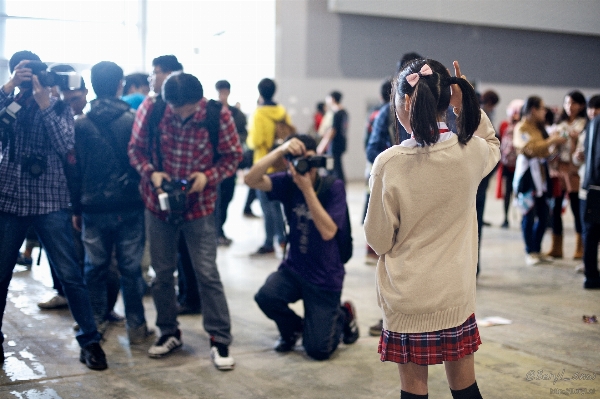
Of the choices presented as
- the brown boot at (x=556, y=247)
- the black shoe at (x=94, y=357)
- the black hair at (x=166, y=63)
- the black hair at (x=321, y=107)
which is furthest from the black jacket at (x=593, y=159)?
the black hair at (x=321, y=107)

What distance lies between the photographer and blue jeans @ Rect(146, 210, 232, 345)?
398 cm

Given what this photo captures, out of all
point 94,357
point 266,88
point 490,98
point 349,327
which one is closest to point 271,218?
point 266,88

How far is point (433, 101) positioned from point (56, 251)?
235cm

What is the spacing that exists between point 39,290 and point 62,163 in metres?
2.07

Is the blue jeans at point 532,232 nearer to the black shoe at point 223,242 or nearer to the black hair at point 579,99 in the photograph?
the black hair at point 579,99

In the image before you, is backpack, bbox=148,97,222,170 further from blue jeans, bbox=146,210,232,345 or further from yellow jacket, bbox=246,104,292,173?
yellow jacket, bbox=246,104,292,173

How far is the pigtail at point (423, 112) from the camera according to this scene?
7.20ft

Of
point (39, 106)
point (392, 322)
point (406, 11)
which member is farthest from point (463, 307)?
point (406, 11)

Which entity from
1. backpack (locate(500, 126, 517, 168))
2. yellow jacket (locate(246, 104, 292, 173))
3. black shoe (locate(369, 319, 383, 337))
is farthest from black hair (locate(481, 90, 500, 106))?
black shoe (locate(369, 319, 383, 337))

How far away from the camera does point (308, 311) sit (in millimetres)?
4078

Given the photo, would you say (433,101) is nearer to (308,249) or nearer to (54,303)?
(308,249)

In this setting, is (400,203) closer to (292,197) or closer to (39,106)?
(292,197)

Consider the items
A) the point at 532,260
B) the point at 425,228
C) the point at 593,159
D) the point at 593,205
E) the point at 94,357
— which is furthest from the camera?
the point at 532,260

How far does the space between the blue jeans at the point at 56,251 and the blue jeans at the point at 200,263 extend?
18.0 inches
